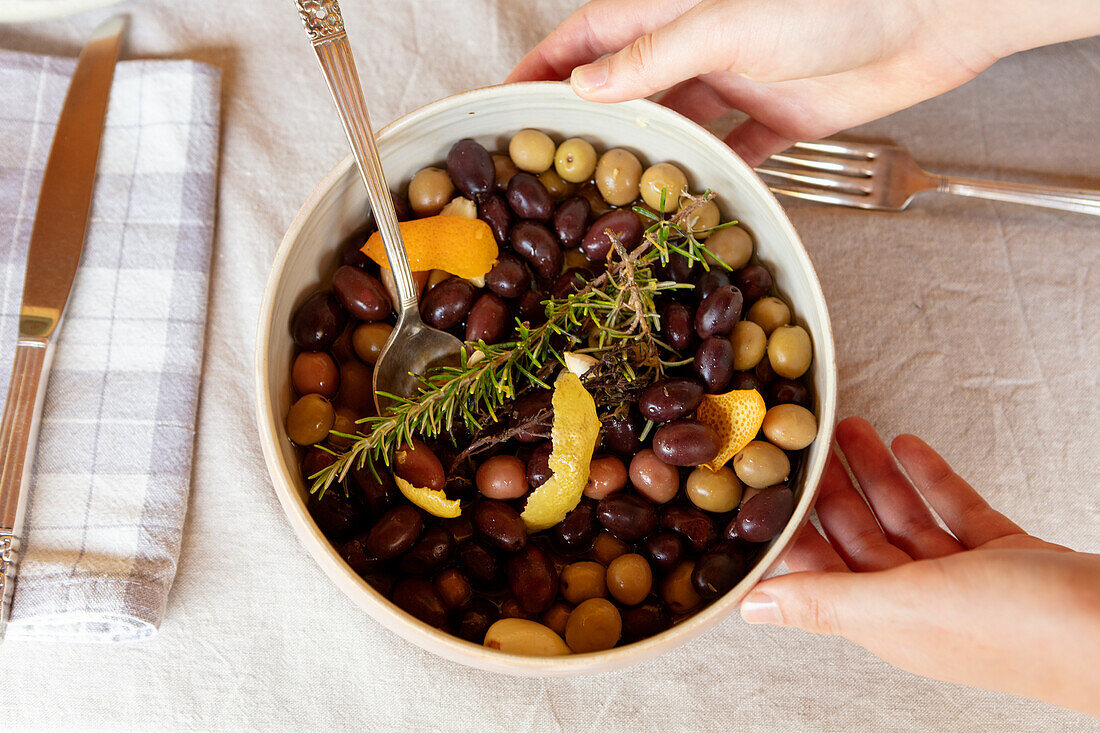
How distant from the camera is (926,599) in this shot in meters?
0.54

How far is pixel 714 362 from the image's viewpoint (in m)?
0.64

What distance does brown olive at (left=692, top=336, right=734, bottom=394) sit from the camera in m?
0.64

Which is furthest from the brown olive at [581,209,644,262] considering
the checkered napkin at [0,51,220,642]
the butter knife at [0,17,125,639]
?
the butter knife at [0,17,125,639]

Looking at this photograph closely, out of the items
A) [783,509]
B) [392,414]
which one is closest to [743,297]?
[783,509]

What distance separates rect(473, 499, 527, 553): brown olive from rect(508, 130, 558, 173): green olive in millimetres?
337

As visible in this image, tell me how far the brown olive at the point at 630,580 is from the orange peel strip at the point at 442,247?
0.30m

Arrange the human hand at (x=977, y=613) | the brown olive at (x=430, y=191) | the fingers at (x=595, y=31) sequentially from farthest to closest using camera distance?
the fingers at (x=595, y=31), the brown olive at (x=430, y=191), the human hand at (x=977, y=613)

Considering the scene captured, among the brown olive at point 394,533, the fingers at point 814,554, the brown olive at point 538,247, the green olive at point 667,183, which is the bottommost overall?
the fingers at point 814,554

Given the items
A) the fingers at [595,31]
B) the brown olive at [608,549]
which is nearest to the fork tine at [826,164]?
the fingers at [595,31]

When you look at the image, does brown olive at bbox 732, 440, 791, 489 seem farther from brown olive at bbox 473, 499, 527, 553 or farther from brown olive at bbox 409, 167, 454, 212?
brown olive at bbox 409, 167, 454, 212

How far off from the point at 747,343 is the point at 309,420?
1.31ft

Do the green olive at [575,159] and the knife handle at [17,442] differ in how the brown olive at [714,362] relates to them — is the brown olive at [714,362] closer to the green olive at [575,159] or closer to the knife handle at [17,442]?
the green olive at [575,159]

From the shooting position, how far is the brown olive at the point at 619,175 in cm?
73

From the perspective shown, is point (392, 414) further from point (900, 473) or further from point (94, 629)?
point (900, 473)
